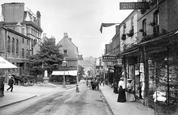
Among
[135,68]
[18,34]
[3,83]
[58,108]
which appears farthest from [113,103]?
[18,34]

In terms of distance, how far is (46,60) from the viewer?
5091 cm

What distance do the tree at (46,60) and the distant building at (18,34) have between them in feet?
7.07

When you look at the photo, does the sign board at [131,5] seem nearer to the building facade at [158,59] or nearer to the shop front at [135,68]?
the building facade at [158,59]

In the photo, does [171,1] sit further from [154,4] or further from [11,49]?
[11,49]

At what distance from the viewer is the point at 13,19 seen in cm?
5978

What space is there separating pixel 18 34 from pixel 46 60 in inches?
312

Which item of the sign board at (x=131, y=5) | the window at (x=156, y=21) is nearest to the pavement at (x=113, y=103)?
the window at (x=156, y=21)

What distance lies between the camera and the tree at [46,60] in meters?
51.0

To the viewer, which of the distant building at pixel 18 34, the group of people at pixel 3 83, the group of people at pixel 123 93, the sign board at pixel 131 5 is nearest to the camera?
the sign board at pixel 131 5

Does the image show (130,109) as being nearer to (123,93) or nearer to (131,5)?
(123,93)

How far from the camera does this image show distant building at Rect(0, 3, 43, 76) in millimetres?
44016

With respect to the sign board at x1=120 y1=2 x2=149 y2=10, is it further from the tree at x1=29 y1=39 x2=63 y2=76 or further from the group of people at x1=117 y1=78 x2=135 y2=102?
the tree at x1=29 y1=39 x2=63 y2=76

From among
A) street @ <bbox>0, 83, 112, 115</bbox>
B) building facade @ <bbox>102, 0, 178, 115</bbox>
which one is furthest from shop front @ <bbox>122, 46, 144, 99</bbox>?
street @ <bbox>0, 83, 112, 115</bbox>

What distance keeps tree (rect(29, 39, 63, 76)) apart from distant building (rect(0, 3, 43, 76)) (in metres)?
2.15
